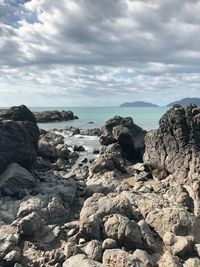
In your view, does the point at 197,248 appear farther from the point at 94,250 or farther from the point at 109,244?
the point at 94,250

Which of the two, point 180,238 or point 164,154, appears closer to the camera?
point 180,238

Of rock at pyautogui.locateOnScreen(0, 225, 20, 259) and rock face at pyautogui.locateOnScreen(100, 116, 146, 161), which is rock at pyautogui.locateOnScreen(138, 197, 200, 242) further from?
rock face at pyautogui.locateOnScreen(100, 116, 146, 161)

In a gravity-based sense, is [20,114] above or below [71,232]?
above

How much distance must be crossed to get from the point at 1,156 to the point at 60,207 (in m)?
9.99

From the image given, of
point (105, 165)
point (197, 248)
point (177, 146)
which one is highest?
point (177, 146)

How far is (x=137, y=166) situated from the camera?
135ft

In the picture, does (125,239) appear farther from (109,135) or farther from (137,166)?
(109,135)

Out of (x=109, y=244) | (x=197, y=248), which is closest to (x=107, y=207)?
(x=109, y=244)

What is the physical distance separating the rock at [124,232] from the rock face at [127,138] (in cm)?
2841

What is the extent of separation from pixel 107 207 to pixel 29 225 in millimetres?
4101

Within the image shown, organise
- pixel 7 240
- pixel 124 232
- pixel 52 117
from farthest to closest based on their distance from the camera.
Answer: pixel 52 117
pixel 7 240
pixel 124 232

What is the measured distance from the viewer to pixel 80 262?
16.6 metres

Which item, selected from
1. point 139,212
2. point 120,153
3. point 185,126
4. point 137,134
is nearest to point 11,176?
point 139,212

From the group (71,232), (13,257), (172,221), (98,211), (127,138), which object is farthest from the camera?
(127,138)
